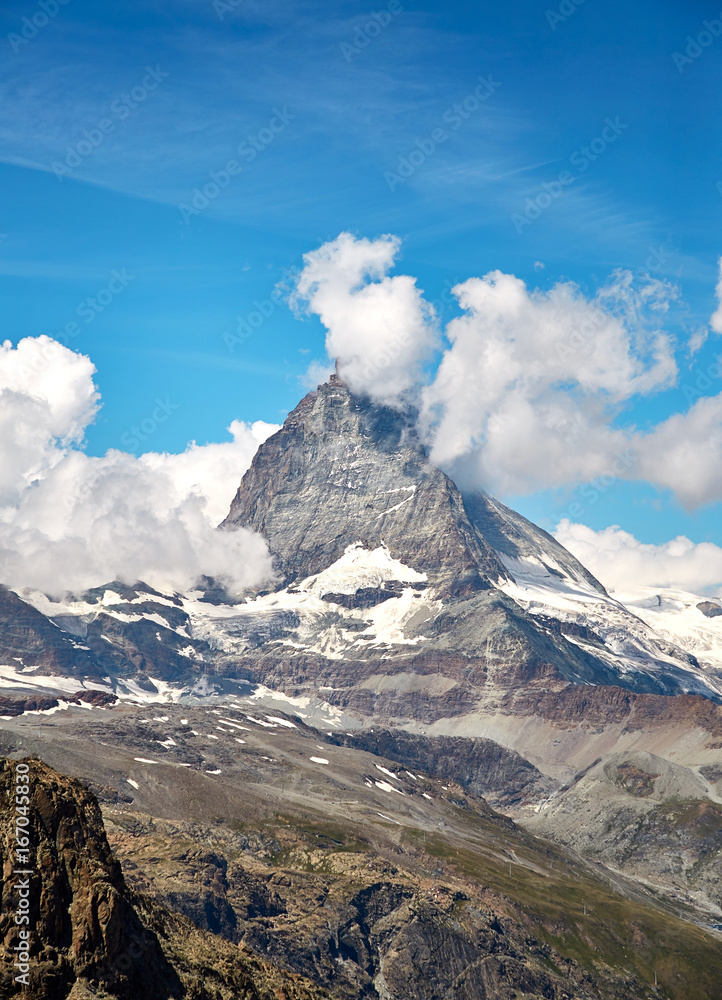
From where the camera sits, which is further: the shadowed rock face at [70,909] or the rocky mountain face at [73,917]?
the shadowed rock face at [70,909]

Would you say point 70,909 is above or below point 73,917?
above

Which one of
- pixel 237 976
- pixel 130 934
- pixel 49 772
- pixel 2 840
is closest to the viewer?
pixel 2 840

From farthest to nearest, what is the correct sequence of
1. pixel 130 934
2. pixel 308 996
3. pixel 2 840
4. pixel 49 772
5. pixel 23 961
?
1. pixel 308 996
2. pixel 49 772
3. pixel 130 934
4. pixel 2 840
5. pixel 23 961

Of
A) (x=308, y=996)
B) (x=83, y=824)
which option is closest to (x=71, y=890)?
(x=83, y=824)

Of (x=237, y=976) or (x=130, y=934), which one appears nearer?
(x=130, y=934)

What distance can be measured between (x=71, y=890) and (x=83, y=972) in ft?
18.2

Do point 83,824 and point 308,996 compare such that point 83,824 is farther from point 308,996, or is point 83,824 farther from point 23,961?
point 308,996

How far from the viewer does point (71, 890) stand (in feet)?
222

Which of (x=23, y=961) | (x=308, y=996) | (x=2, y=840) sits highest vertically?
(x=2, y=840)

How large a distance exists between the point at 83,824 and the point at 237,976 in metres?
21.1

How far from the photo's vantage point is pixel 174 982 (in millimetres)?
72562

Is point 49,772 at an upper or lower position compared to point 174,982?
upper

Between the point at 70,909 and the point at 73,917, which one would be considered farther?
the point at 70,909

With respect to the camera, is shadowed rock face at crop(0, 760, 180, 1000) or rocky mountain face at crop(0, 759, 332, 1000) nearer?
rocky mountain face at crop(0, 759, 332, 1000)
